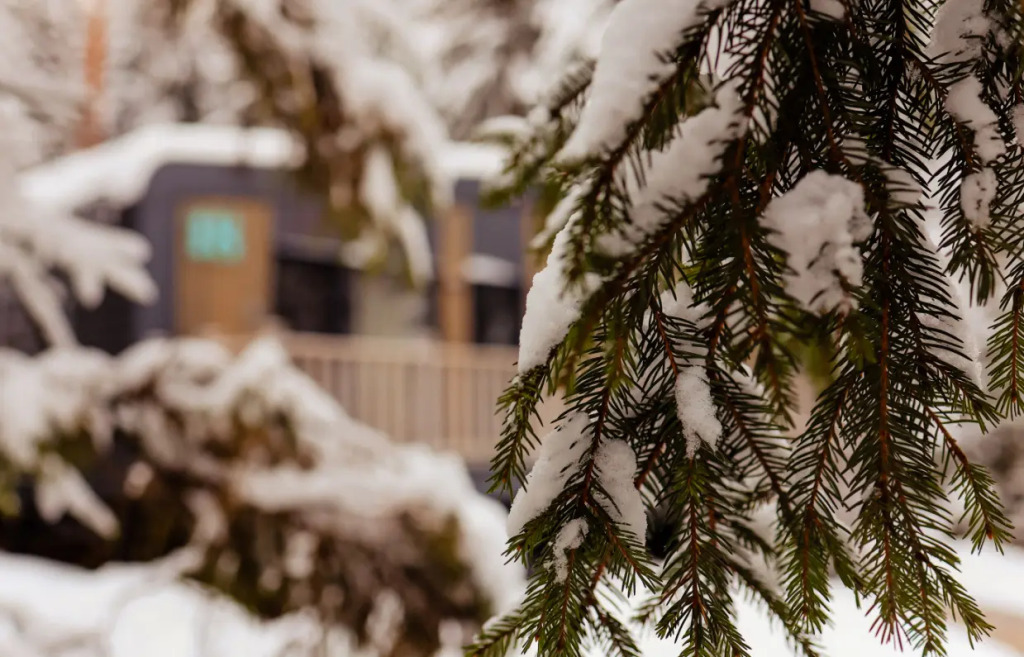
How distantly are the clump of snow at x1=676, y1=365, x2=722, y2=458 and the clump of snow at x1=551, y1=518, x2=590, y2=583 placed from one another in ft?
0.53

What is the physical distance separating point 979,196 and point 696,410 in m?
0.45

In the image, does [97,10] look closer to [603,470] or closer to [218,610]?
[218,610]

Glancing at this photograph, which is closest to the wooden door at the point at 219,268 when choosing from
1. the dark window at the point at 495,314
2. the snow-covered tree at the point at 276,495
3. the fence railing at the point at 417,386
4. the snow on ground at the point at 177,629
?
the fence railing at the point at 417,386

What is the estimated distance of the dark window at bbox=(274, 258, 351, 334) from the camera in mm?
8727

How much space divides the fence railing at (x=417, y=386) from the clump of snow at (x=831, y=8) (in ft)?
20.9

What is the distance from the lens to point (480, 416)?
8.05 meters

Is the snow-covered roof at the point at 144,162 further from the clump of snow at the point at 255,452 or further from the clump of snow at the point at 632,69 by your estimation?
the clump of snow at the point at 632,69

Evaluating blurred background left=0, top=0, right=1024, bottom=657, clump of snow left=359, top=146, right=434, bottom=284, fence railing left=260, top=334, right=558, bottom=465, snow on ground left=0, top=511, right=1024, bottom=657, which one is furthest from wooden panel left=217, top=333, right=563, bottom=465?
clump of snow left=359, top=146, right=434, bottom=284

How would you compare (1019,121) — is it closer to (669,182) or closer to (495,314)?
(669,182)

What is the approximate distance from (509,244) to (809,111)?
833 centimetres

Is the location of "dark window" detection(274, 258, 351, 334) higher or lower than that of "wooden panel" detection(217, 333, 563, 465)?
higher

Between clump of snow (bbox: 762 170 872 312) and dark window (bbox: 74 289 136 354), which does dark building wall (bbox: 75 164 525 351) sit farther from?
clump of snow (bbox: 762 170 872 312)

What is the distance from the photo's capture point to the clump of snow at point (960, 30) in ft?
3.54

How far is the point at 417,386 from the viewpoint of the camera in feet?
25.4
